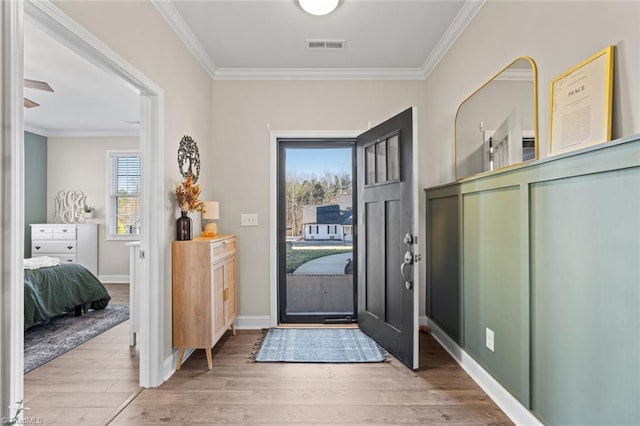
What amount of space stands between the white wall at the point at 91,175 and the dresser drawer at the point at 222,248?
3785mm

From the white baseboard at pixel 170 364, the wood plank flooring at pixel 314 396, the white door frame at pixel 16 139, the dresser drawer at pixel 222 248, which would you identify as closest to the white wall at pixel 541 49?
the wood plank flooring at pixel 314 396

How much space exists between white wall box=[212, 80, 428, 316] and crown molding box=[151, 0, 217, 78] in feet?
0.91

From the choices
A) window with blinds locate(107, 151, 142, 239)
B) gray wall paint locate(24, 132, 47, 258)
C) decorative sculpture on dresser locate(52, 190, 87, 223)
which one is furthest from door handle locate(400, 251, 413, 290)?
gray wall paint locate(24, 132, 47, 258)

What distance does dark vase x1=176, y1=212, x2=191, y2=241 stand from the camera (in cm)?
263

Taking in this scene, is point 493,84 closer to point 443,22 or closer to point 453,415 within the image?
point 443,22

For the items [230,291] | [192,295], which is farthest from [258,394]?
[230,291]

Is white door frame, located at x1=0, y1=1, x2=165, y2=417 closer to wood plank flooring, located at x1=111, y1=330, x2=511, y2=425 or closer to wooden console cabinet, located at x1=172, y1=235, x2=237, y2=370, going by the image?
wood plank flooring, located at x1=111, y1=330, x2=511, y2=425

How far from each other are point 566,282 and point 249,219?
2.73 m

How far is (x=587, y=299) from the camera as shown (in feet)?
4.66

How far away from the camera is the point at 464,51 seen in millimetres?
2699

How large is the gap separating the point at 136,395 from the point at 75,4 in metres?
2.25

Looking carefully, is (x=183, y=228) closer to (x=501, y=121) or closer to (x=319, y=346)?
(x=319, y=346)

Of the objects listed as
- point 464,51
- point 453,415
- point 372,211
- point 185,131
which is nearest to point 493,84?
point 464,51

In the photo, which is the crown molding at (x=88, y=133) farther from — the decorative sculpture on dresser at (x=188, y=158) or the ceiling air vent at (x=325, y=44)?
the ceiling air vent at (x=325, y=44)
